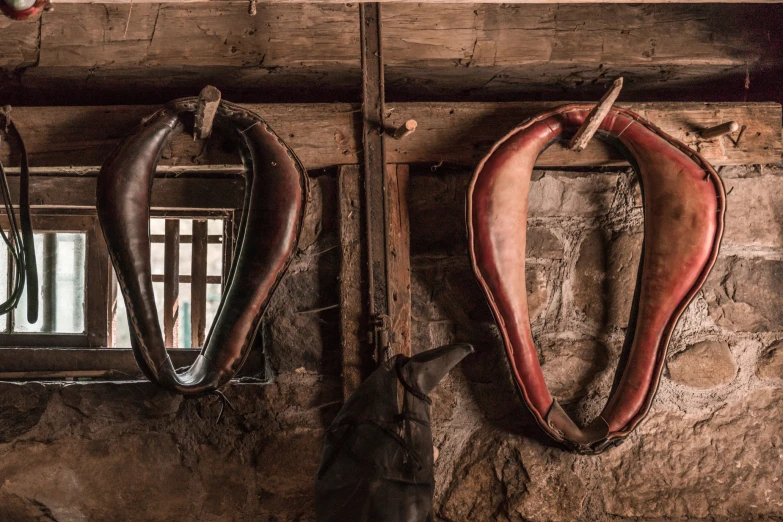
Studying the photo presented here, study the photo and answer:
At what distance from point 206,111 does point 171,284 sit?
2623mm

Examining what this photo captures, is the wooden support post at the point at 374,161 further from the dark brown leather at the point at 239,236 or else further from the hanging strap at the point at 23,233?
the hanging strap at the point at 23,233

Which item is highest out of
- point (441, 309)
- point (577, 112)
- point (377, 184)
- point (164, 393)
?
point (577, 112)

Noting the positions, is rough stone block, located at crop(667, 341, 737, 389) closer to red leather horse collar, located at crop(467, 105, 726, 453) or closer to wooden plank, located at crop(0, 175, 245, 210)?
red leather horse collar, located at crop(467, 105, 726, 453)

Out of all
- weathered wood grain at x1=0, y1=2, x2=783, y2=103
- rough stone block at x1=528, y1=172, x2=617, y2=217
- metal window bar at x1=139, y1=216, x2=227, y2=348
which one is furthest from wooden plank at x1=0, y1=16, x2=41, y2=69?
metal window bar at x1=139, y1=216, x2=227, y2=348

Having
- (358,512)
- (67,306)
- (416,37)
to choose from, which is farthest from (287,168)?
(67,306)

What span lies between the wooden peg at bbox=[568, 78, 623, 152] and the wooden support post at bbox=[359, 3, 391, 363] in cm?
42

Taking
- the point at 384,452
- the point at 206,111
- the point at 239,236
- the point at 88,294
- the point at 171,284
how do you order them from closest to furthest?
the point at 384,452
the point at 206,111
the point at 239,236
the point at 88,294
the point at 171,284

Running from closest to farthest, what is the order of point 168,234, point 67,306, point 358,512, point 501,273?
1. point 358,512
2. point 501,273
3. point 67,306
4. point 168,234

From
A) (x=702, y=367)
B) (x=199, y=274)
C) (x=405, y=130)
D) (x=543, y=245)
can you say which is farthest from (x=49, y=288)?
(x=702, y=367)

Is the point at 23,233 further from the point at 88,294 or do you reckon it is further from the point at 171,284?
the point at 171,284

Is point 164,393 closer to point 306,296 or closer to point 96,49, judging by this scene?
point 306,296

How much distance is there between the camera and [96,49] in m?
1.37

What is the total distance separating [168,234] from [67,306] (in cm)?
71

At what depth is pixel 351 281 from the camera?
1.34m
